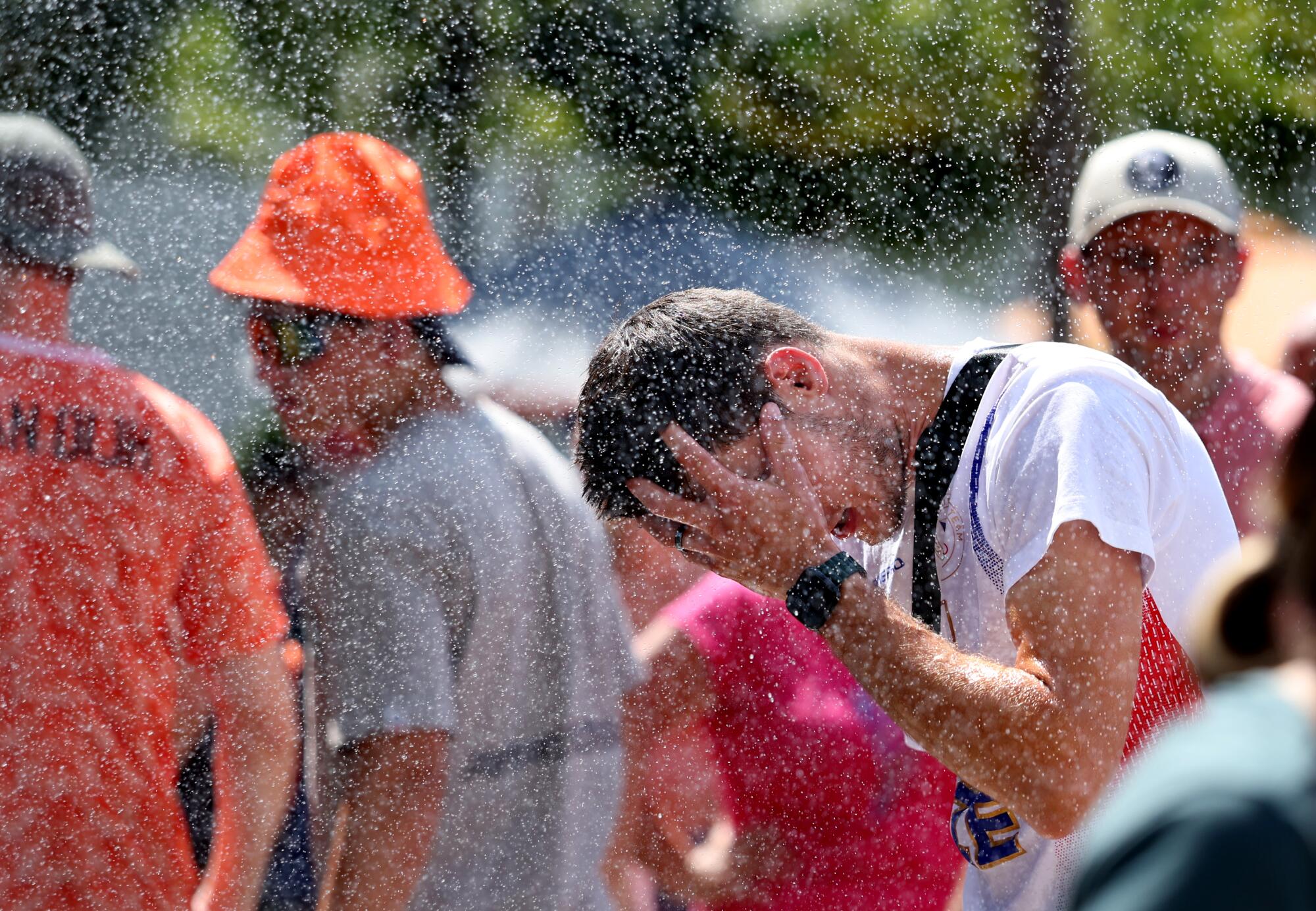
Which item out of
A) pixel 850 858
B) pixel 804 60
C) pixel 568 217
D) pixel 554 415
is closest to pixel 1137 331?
pixel 850 858

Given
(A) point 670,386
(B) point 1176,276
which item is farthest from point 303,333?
(B) point 1176,276

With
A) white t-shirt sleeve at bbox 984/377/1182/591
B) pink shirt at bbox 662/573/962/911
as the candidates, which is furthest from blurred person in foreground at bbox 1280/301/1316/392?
white t-shirt sleeve at bbox 984/377/1182/591

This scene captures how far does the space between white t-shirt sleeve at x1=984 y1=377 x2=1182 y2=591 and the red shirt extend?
1089mm

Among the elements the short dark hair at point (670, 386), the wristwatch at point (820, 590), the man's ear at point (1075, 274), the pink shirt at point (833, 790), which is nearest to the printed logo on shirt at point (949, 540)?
the wristwatch at point (820, 590)

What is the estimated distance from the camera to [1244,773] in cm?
53

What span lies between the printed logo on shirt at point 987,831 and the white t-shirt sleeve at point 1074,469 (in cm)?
28

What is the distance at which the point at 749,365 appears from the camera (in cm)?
168

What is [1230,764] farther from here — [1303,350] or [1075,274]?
[1303,350]

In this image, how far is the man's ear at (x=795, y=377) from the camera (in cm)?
166

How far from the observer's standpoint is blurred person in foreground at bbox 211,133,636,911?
6.66ft

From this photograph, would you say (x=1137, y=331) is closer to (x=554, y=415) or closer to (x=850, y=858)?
(x=850, y=858)

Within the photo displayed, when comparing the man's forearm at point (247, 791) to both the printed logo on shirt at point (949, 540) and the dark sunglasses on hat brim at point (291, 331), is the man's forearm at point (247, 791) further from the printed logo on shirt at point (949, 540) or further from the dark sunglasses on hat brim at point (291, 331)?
the printed logo on shirt at point (949, 540)

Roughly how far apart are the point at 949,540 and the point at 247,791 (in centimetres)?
107

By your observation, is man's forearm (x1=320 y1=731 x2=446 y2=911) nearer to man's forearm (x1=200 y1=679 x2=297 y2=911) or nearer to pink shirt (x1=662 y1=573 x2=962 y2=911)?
man's forearm (x1=200 y1=679 x2=297 y2=911)
